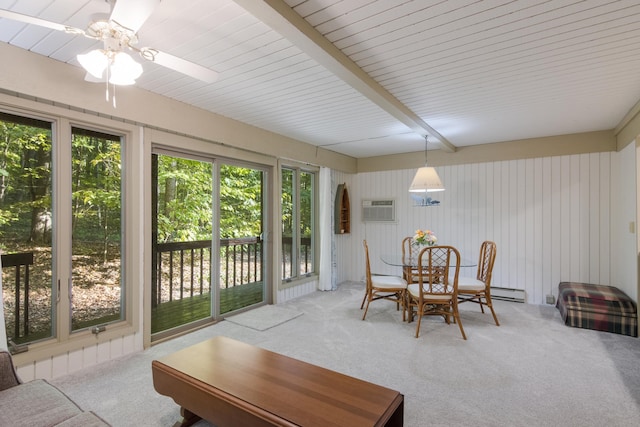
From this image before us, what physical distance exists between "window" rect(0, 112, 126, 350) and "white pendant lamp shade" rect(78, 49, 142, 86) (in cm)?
125

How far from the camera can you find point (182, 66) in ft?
5.97

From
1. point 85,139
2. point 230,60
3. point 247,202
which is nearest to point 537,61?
point 230,60

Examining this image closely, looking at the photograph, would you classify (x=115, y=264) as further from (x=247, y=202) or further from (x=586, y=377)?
(x=586, y=377)

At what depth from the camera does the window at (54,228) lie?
92.5 inches

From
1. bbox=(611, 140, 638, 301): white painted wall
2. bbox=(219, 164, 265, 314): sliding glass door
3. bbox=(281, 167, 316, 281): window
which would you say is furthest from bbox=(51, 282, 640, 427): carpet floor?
bbox=(281, 167, 316, 281): window

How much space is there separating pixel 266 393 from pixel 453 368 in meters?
1.67

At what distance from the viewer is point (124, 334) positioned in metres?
2.84

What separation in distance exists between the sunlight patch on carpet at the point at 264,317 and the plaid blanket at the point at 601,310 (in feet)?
10.1

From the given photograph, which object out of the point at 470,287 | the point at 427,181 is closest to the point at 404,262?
the point at 470,287

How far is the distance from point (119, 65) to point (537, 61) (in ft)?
8.88

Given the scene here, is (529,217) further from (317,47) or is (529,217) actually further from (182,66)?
(182,66)

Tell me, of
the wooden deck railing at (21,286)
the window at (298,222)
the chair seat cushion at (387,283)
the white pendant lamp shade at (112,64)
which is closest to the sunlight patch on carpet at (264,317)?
the window at (298,222)

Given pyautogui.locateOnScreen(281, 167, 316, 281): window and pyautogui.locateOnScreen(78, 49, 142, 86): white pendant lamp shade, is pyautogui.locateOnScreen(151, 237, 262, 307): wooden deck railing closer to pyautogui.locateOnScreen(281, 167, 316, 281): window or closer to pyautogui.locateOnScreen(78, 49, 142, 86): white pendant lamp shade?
pyautogui.locateOnScreen(281, 167, 316, 281): window

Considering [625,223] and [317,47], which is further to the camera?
[625,223]
